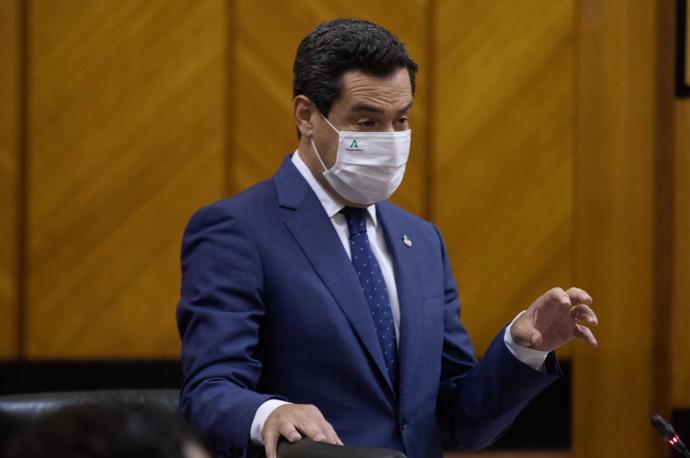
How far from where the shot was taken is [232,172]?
4020 millimetres

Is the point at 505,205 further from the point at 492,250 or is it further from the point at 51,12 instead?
the point at 51,12

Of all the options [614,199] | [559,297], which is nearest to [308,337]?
[559,297]

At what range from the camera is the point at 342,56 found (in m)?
2.23

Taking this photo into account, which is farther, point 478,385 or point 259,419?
point 478,385

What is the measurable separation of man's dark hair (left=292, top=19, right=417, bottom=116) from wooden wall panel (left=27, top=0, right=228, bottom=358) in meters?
1.78

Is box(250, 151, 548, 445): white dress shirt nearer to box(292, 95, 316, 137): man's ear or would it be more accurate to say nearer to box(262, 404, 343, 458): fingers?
box(292, 95, 316, 137): man's ear

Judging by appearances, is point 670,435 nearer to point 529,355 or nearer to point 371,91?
point 529,355

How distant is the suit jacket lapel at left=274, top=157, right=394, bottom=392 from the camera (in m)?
2.12

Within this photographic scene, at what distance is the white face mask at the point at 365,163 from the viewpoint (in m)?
2.23

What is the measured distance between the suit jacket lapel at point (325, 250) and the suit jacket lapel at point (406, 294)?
0.05m

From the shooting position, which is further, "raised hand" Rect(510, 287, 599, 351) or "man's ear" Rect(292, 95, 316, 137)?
"man's ear" Rect(292, 95, 316, 137)

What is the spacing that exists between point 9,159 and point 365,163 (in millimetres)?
2106

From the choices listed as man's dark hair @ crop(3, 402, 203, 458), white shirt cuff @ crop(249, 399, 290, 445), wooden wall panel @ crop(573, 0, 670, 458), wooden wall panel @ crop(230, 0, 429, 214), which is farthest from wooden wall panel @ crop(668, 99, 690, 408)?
man's dark hair @ crop(3, 402, 203, 458)

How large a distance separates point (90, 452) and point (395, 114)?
1545mm
